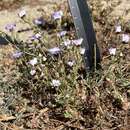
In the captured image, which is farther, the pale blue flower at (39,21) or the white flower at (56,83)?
the pale blue flower at (39,21)

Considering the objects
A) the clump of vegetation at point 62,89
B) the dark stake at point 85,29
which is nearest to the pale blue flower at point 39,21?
the clump of vegetation at point 62,89

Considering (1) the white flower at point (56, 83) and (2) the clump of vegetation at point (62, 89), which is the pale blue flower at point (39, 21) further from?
(1) the white flower at point (56, 83)

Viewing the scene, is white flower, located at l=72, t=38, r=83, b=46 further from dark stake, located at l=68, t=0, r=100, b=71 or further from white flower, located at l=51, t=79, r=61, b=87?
white flower, located at l=51, t=79, r=61, b=87

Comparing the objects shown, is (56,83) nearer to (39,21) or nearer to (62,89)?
(62,89)

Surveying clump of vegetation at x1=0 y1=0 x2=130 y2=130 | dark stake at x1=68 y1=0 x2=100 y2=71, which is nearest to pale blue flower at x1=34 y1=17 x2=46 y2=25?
clump of vegetation at x1=0 y1=0 x2=130 y2=130

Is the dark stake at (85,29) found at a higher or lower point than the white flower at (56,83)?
higher

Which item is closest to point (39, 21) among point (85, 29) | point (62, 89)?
point (85, 29)
